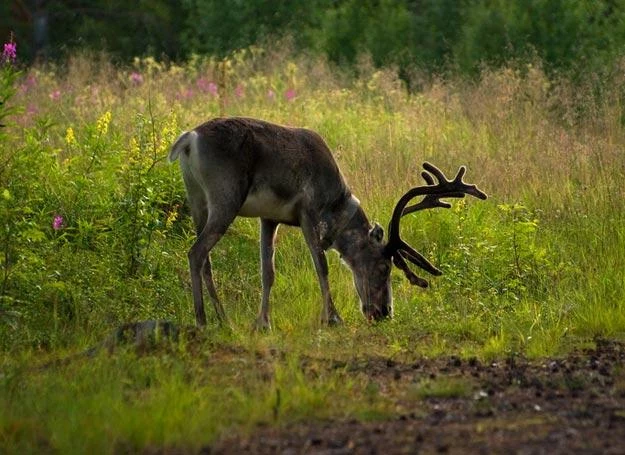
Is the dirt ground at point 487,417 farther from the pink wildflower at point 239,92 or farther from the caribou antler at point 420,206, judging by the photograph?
the pink wildflower at point 239,92

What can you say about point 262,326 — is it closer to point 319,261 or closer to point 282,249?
point 319,261

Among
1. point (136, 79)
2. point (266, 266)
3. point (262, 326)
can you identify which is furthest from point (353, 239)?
point (136, 79)

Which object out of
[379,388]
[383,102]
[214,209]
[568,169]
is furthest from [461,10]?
[379,388]

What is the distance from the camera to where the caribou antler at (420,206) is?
11594 mm

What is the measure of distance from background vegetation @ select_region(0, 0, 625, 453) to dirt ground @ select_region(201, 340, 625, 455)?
0.84 feet

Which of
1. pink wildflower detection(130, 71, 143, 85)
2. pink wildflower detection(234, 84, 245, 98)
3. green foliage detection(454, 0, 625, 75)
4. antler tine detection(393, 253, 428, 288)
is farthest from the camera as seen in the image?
green foliage detection(454, 0, 625, 75)

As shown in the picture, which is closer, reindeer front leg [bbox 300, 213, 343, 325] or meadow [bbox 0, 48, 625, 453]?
meadow [bbox 0, 48, 625, 453]

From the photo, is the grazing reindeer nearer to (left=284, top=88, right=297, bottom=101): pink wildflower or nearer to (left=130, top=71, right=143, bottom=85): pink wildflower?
(left=284, top=88, right=297, bottom=101): pink wildflower

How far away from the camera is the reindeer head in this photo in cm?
1157

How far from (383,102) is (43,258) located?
8.63 m

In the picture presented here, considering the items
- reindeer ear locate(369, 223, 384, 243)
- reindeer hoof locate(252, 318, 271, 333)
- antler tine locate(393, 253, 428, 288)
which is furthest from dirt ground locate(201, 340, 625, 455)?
reindeer ear locate(369, 223, 384, 243)

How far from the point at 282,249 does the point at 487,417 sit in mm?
5784

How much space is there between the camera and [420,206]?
469 inches

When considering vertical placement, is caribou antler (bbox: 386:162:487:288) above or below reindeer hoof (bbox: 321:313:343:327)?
above
